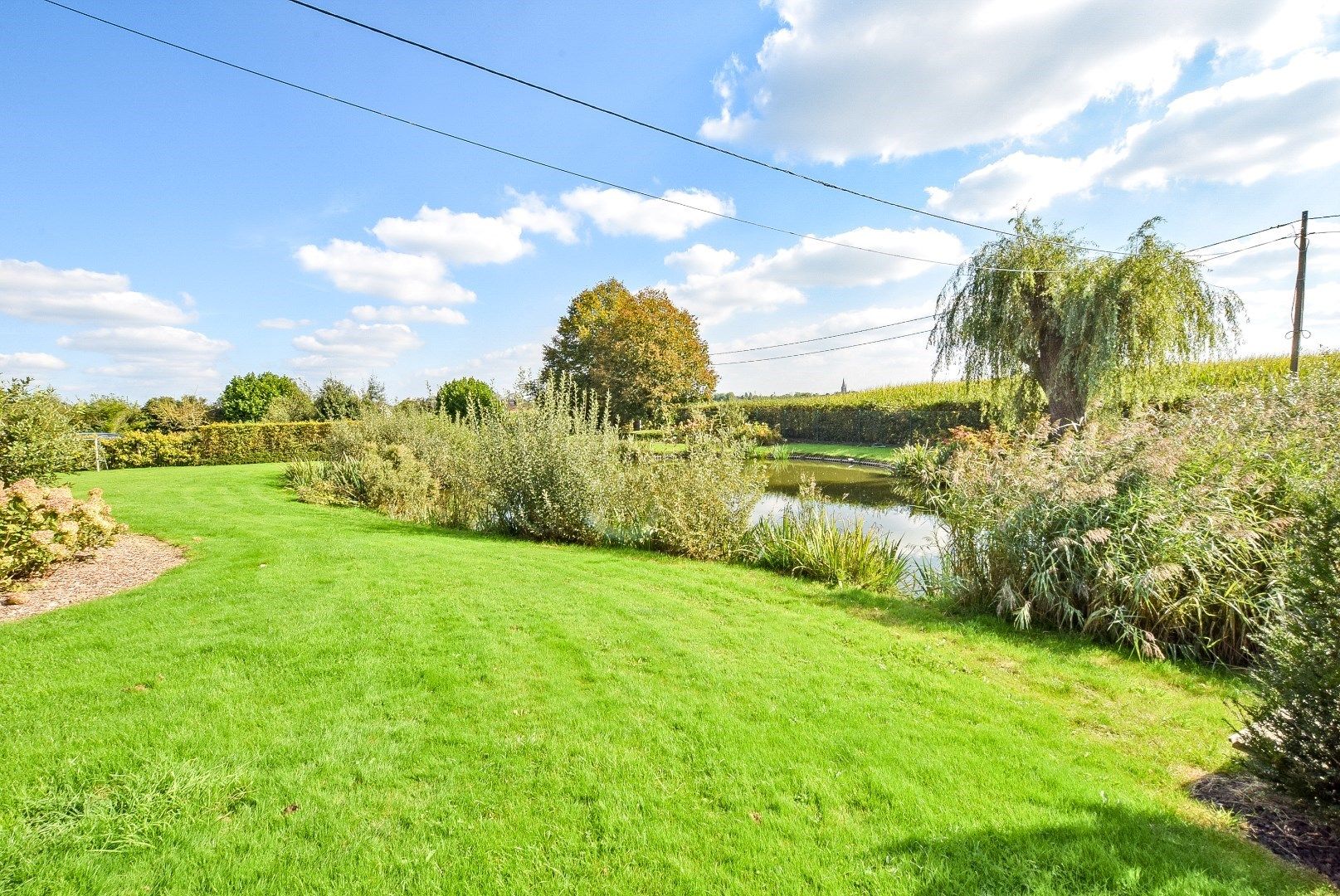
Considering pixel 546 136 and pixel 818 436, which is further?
pixel 818 436

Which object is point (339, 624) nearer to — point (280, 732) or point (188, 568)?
point (280, 732)

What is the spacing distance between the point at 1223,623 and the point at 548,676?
521 cm

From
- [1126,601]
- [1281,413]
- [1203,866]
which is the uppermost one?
[1281,413]

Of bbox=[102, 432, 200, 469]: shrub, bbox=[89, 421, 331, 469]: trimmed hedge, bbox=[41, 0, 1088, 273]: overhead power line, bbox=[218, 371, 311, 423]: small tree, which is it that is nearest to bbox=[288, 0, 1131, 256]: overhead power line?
bbox=[41, 0, 1088, 273]: overhead power line

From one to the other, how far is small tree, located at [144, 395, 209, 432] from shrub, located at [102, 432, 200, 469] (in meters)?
3.29

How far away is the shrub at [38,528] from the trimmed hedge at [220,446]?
9.79m

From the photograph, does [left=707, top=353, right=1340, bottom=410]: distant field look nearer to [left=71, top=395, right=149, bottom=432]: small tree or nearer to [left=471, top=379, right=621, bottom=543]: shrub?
[left=471, top=379, right=621, bottom=543]: shrub

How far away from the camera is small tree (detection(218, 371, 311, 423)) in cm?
2136

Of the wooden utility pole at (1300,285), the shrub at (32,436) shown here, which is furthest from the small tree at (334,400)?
the wooden utility pole at (1300,285)

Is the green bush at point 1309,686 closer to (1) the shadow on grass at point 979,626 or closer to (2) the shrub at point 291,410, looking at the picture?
(1) the shadow on grass at point 979,626

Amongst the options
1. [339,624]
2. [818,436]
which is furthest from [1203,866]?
[818,436]

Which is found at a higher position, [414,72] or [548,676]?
[414,72]

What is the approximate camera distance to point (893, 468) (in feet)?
62.6

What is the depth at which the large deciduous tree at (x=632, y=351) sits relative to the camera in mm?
25734
